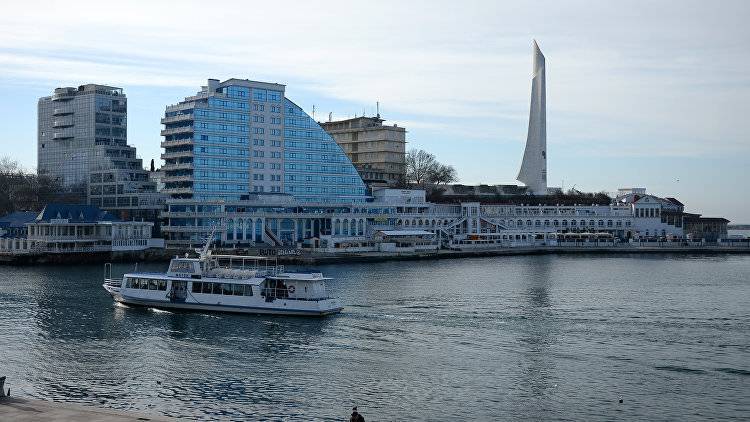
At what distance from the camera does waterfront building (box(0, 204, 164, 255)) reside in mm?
122562

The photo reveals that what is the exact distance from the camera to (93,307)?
70.2 meters

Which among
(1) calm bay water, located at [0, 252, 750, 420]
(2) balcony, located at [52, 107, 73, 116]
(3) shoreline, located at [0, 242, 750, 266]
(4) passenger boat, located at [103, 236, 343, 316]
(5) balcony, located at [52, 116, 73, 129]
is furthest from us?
(2) balcony, located at [52, 107, 73, 116]

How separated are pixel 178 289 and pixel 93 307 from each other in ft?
25.3

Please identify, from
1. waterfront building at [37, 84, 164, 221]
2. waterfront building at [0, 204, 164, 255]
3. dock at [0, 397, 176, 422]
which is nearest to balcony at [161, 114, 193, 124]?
waterfront building at [37, 84, 164, 221]

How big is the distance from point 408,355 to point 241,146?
329 feet

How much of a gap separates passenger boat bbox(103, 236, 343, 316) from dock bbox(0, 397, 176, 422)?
3294 centimetres

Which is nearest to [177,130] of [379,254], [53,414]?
[379,254]

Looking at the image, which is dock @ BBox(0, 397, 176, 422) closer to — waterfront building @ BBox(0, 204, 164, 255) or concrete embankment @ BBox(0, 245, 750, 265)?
concrete embankment @ BBox(0, 245, 750, 265)

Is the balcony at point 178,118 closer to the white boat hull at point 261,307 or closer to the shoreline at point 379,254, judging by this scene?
the shoreline at point 379,254

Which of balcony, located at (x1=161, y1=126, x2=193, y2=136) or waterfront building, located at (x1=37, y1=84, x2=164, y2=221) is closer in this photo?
balcony, located at (x1=161, y1=126, x2=193, y2=136)

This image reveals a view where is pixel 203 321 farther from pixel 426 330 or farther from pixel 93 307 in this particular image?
pixel 426 330

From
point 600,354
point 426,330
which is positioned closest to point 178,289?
point 426,330

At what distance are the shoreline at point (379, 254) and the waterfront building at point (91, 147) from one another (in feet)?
106

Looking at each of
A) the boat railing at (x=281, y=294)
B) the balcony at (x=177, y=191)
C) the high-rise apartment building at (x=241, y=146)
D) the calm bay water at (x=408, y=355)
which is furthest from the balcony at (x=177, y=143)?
the boat railing at (x=281, y=294)
